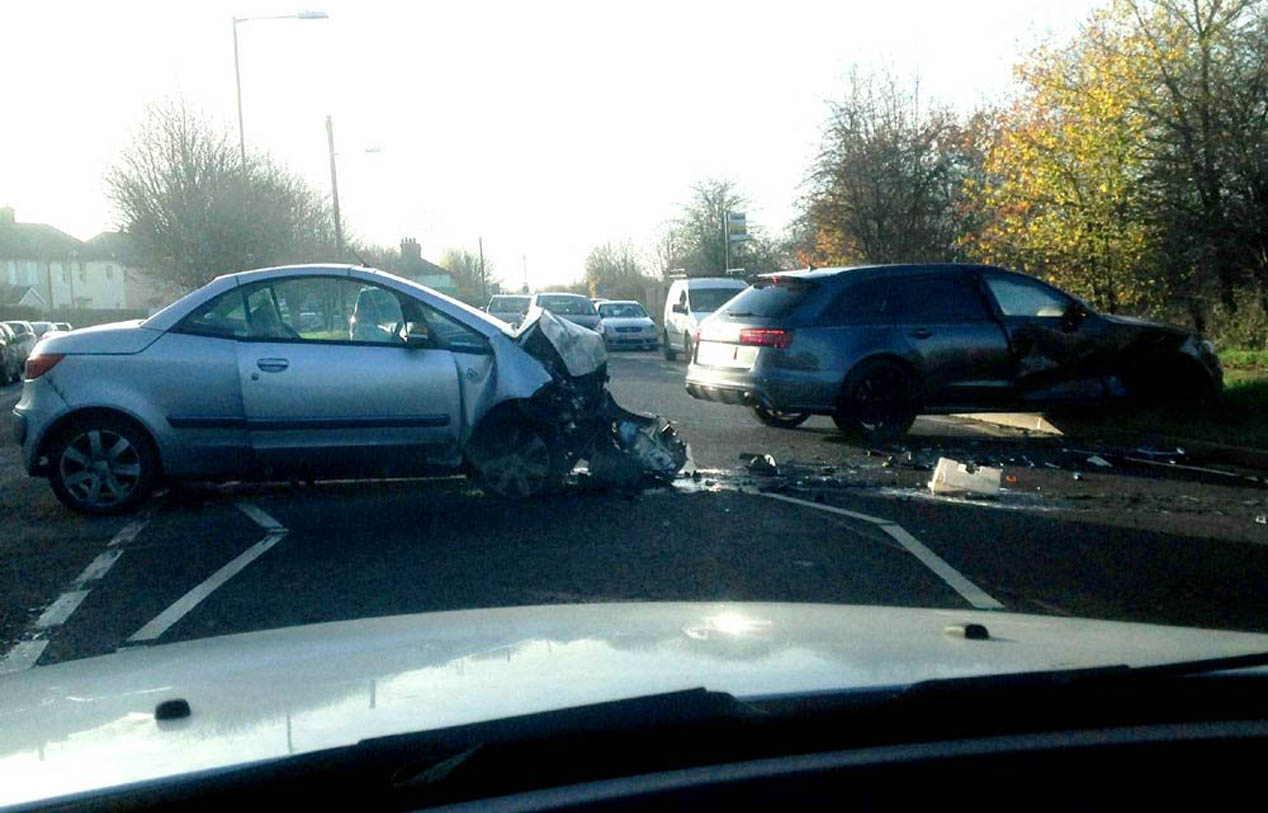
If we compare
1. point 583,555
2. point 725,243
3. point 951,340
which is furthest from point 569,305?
point 583,555

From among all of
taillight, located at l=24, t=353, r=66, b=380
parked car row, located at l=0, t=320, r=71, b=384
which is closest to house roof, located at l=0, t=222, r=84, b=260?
parked car row, located at l=0, t=320, r=71, b=384

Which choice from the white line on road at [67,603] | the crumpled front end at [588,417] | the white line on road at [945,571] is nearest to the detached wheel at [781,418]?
the crumpled front end at [588,417]

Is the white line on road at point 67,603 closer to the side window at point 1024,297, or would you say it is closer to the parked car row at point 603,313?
the side window at point 1024,297

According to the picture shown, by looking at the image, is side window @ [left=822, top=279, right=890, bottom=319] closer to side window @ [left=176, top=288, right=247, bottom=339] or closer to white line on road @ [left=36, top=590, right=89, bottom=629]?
side window @ [left=176, top=288, right=247, bottom=339]

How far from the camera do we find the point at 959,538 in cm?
835

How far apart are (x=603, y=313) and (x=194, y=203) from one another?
12210 millimetres

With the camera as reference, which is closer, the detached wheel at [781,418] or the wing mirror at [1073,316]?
the wing mirror at [1073,316]

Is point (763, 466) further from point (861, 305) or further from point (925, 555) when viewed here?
point (925, 555)

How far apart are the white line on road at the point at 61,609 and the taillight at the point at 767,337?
24.6 ft

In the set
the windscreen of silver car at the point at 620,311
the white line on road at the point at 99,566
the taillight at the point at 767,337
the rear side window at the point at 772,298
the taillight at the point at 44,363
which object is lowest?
the white line on road at the point at 99,566

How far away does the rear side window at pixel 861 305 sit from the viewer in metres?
13.2

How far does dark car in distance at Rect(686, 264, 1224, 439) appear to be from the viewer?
13.1 m

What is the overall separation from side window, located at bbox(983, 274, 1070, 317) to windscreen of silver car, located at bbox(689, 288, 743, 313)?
17.4 meters

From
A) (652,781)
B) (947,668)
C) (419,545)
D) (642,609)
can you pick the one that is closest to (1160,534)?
(419,545)
